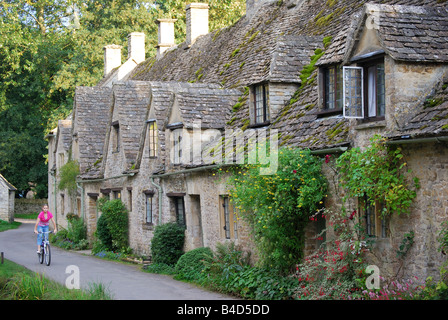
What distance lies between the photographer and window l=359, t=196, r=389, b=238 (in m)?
12.4

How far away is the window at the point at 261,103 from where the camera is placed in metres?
18.0

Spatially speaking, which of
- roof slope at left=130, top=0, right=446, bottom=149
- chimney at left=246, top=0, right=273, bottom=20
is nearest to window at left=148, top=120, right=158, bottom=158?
roof slope at left=130, top=0, right=446, bottom=149

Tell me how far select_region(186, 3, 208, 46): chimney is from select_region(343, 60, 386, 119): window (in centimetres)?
2091

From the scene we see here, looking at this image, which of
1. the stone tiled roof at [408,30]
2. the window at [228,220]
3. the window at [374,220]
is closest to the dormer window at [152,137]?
the window at [228,220]

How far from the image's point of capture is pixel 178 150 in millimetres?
21297

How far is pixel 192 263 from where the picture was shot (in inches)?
743

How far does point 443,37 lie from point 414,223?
12.0 ft

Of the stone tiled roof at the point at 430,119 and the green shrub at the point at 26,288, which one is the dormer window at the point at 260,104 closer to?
the stone tiled roof at the point at 430,119

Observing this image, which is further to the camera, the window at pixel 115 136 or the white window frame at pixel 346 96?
the window at pixel 115 136

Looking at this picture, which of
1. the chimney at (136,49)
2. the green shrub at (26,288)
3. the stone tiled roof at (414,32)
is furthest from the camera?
the chimney at (136,49)

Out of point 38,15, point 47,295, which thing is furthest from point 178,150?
point 38,15

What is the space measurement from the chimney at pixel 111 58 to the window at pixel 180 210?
1036 inches

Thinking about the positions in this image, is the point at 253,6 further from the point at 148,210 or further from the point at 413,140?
the point at 413,140
